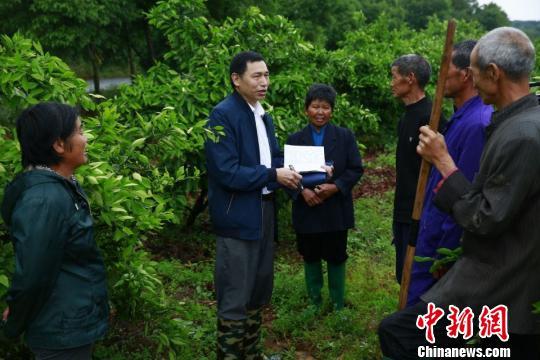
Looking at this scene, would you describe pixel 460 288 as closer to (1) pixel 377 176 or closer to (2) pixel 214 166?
(2) pixel 214 166

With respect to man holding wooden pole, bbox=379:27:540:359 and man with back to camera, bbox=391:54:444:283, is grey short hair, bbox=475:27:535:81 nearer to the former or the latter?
man holding wooden pole, bbox=379:27:540:359

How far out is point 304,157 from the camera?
4.48 meters

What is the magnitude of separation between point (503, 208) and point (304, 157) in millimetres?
2320

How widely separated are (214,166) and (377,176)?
7.10m

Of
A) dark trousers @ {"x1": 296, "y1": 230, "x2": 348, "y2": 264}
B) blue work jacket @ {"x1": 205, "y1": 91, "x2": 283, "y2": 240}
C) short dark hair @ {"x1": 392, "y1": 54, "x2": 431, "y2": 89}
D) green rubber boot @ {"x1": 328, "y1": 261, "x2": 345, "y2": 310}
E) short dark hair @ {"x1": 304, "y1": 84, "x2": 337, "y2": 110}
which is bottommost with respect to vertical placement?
green rubber boot @ {"x1": 328, "y1": 261, "x2": 345, "y2": 310}

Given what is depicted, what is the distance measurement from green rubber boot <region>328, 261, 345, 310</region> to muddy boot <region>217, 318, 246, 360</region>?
124cm

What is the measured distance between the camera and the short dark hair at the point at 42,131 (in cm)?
243

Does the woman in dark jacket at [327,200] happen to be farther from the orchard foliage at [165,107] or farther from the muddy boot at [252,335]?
the orchard foliage at [165,107]

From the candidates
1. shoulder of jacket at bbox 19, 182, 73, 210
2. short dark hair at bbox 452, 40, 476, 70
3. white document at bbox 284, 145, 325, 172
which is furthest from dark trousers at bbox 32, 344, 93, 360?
short dark hair at bbox 452, 40, 476, 70

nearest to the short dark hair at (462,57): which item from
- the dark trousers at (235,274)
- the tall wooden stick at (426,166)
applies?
the tall wooden stick at (426,166)

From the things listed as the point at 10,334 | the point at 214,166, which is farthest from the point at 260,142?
the point at 10,334

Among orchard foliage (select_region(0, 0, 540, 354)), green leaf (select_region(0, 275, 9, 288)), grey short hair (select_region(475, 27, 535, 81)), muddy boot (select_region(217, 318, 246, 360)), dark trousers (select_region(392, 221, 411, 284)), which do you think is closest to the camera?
grey short hair (select_region(475, 27, 535, 81))

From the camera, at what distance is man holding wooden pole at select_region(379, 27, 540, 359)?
7.50 ft

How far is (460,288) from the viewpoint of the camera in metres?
2.57
